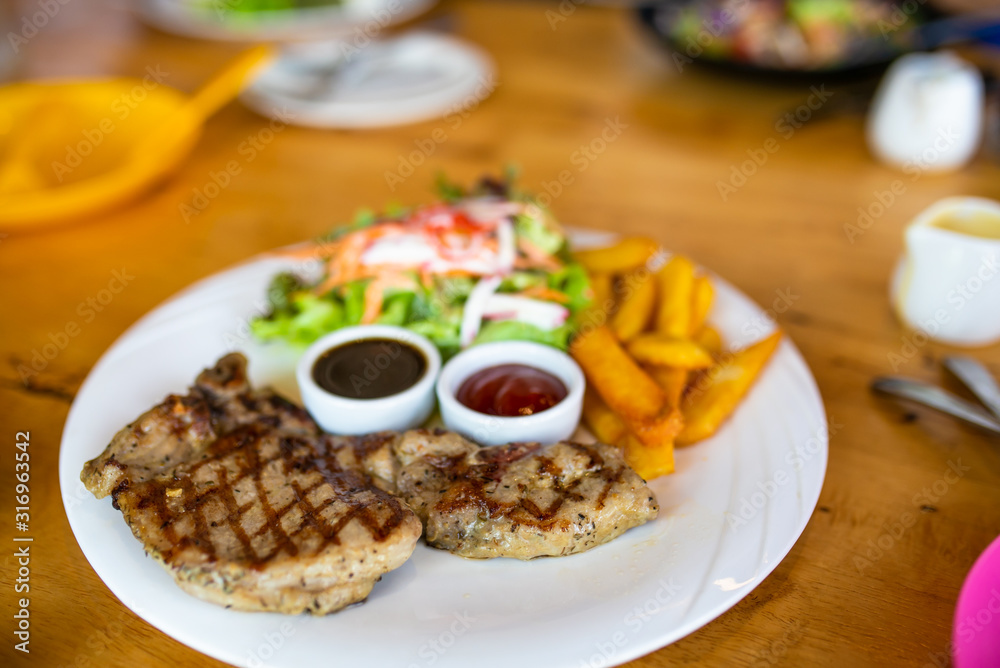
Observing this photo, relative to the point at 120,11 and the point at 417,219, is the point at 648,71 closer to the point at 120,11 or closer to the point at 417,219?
the point at 417,219

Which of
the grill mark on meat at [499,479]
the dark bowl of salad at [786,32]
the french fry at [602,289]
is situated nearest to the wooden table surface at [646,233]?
the dark bowl of salad at [786,32]

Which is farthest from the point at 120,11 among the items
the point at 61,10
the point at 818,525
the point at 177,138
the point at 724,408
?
the point at 818,525

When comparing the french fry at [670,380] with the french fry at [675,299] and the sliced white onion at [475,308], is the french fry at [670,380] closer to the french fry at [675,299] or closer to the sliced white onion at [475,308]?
the french fry at [675,299]

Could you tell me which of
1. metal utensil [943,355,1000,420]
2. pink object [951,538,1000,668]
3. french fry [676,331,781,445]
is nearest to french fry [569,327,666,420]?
french fry [676,331,781,445]

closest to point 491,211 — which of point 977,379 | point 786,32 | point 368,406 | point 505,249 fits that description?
point 505,249

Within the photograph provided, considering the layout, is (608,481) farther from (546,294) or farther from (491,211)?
(491,211)

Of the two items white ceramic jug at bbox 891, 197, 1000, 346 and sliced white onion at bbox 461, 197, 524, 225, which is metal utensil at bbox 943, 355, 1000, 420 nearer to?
white ceramic jug at bbox 891, 197, 1000, 346
